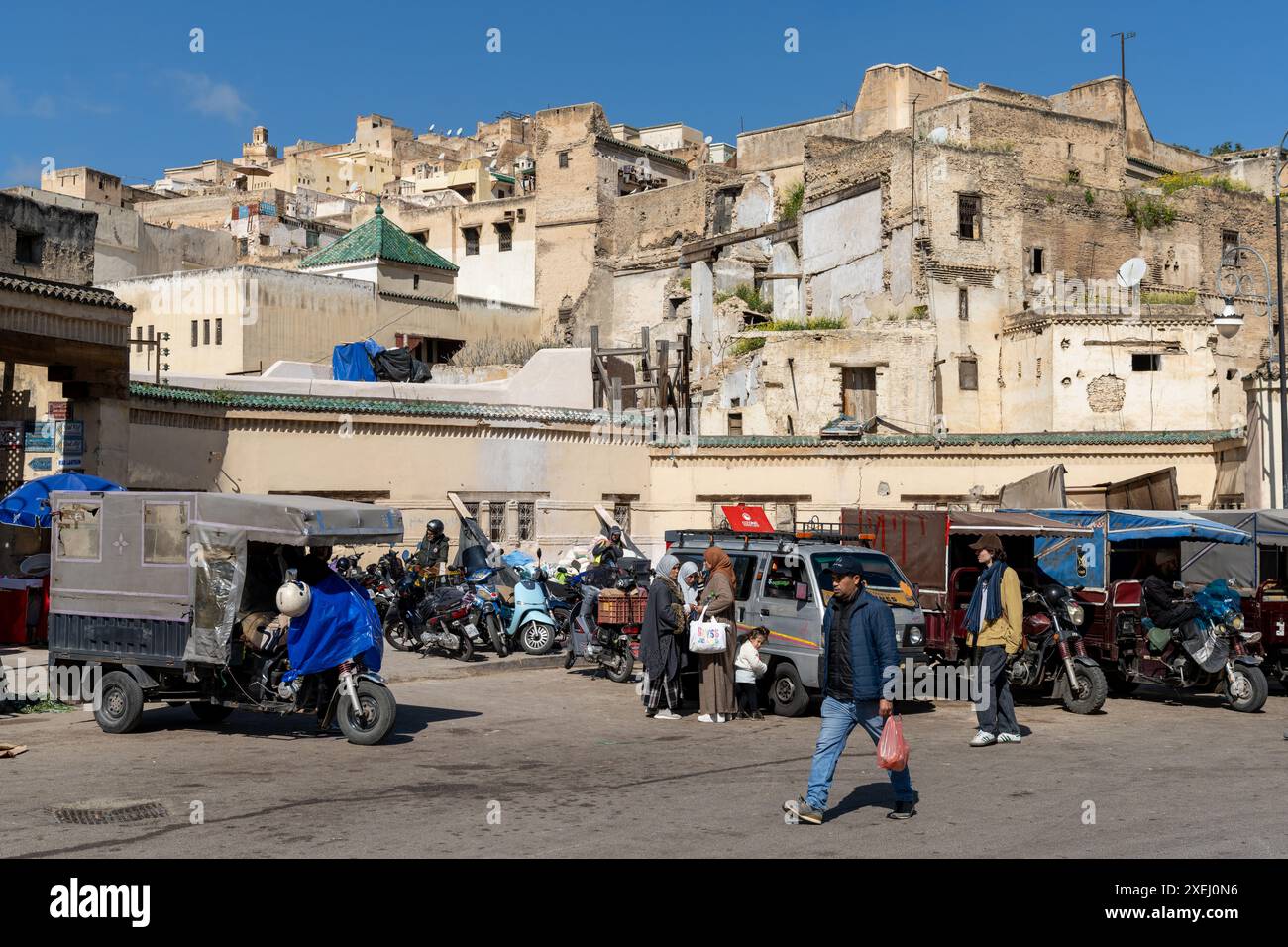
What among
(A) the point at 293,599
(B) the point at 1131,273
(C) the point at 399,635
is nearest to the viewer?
(A) the point at 293,599

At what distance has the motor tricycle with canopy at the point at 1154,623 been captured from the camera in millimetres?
15430

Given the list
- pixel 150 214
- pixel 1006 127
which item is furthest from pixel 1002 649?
pixel 150 214

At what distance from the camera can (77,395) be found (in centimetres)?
1989

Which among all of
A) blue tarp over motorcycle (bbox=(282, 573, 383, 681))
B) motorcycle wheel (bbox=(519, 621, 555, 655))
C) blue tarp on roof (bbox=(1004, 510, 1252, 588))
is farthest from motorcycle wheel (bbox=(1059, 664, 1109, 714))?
blue tarp over motorcycle (bbox=(282, 573, 383, 681))

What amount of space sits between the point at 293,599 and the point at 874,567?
7136mm

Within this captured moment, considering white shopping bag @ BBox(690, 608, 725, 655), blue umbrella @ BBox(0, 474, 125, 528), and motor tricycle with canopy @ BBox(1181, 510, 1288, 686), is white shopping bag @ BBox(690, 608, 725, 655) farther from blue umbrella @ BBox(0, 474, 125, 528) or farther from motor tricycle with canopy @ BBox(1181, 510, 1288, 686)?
blue umbrella @ BBox(0, 474, 125, 528)

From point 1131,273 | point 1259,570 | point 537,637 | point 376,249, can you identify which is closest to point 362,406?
point 537,637

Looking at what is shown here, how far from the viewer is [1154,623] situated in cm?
1585

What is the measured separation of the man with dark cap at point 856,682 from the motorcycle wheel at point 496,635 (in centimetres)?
1050

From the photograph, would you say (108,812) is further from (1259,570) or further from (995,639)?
(1259,570)

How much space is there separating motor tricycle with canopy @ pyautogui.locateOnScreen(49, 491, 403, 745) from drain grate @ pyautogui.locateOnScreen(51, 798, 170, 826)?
2.73 meters

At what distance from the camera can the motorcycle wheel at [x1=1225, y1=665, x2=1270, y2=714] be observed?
15242mm
